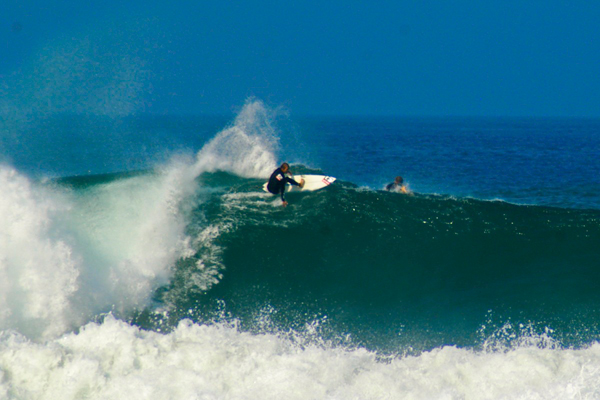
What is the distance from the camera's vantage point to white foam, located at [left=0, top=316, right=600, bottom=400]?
5996mm

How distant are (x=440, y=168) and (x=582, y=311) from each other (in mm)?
22517

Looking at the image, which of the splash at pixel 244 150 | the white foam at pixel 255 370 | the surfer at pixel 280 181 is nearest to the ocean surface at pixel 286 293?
the white foam at pixel 255 370

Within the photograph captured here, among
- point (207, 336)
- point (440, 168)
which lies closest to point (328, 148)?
point (440, 168)

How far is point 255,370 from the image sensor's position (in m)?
6.52


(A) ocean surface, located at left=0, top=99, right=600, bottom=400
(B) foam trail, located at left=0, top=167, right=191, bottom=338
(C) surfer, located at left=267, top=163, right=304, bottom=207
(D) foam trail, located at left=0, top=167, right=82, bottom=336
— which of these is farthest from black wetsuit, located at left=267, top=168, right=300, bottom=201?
(D) foam trail, located at left=0, top=167, right=82, bottom=336

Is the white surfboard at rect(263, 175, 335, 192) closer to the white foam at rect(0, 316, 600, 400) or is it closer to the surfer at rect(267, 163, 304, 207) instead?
the surfer at rect(267, 163, 304, 207)

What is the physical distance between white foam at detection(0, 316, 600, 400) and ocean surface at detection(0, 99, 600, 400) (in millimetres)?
26

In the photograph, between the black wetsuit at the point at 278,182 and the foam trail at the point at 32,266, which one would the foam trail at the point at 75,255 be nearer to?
the foam trail at the point at 32,266

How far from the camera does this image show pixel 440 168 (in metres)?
30.5

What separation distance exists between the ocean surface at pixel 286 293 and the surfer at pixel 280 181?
1.00ft

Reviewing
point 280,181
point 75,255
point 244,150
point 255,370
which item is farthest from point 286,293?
point 244,150

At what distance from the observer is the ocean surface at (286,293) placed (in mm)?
6297

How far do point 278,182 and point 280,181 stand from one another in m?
0.10

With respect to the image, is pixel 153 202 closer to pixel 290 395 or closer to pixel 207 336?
pixel 207 336
